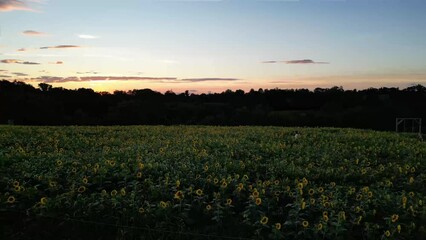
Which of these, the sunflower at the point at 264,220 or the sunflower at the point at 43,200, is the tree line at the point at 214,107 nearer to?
the sunflower at the point at 43,200

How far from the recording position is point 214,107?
26891 millimetres

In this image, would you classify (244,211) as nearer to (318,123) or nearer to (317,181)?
(317,181)

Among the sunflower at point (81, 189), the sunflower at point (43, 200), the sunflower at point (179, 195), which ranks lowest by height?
the sunflower at point (43, 200)

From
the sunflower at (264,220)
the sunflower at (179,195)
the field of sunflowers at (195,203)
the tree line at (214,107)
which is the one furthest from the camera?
the tree line at (214,107)

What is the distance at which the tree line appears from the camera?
2419 cm

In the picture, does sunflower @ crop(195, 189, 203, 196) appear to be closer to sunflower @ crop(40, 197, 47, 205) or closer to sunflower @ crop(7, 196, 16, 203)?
sunflower @ crop(40, 197, 47, 205)

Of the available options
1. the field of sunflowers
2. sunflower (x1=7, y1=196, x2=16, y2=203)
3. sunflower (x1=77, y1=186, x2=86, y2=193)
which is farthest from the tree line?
sunflower (x1=7, y1=196, x2=16, y2=203)

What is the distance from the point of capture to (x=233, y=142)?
1005cm

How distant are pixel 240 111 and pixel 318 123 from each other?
170 inches

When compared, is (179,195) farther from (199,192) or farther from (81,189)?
(81,189)

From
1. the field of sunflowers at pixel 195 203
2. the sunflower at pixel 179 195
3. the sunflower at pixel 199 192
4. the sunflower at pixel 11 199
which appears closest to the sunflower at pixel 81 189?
the field of sunflowers at pixel 195 203

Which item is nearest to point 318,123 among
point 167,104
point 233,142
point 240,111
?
point 240,111

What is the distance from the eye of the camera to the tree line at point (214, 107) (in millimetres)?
24188

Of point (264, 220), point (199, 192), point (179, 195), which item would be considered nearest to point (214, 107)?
point (199, 192)
